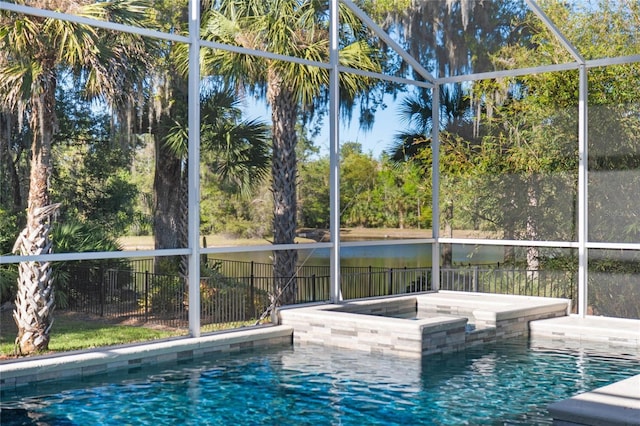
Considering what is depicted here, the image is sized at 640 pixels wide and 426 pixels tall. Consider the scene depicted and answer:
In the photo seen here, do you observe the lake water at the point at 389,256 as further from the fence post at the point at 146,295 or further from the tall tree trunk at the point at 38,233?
the tall tree trunk at the point at 38,233

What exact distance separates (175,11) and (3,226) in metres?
3.96

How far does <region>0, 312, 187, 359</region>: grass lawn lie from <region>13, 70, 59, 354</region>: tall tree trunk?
1.47 feet

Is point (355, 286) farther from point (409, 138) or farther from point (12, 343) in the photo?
point (12, 343)

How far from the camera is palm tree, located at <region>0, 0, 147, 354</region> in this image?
27.9 ft

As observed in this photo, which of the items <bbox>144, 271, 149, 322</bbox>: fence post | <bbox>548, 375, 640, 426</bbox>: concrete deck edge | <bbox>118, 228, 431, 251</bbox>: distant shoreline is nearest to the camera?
<bbox>548, 375, 640, 426</bbox>: concrete deck edge

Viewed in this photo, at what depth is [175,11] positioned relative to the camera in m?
11.4

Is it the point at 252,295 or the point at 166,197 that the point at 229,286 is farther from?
the point at 166,197

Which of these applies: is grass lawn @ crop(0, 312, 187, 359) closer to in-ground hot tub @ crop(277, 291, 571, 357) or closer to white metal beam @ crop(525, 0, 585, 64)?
in-ground hot tub @ crop(277, 291, 571, 357)

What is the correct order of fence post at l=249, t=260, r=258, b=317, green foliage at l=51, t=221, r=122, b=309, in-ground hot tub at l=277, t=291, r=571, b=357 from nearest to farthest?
in-ground hot tub at l=277, t=291, r=571, b=357 → green foliage at l=51, t=221, r=122, b=309 → fence post at l=249, t=260, r=258, b=317

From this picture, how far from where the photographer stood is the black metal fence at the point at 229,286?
10.5 m

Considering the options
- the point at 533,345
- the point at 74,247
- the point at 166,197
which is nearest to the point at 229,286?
the point at 166,197

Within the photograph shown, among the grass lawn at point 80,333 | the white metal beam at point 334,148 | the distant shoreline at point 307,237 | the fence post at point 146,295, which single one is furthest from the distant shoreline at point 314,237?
the white metal beam at point 334,148

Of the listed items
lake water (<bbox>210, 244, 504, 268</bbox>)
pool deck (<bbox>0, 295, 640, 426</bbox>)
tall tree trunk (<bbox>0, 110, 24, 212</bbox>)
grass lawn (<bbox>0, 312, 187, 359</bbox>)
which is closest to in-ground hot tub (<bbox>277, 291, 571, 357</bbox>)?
pool deck (<bbox>0, 295, 640, 426</bbox>)

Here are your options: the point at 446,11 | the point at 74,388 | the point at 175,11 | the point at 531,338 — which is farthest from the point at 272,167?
the point at 74,388
